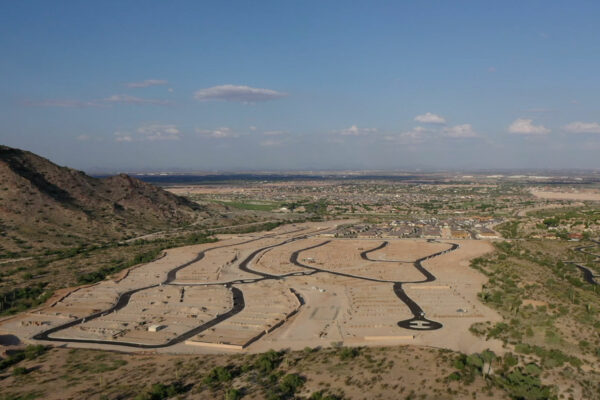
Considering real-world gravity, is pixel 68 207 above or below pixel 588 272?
above

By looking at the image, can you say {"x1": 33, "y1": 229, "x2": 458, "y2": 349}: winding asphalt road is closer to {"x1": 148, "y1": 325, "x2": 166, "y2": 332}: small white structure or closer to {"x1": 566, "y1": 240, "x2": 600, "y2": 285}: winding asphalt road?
{"x1": 148, "y1": 325, "x2": 166, "y2": 332}: small white structure

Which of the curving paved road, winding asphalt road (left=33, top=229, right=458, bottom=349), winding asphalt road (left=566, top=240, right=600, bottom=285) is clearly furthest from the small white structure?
winding asphalt road (left=566, top=240, right=600, bottom=285)

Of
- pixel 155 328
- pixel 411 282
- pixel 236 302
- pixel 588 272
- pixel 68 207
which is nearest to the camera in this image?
pixel 155 328

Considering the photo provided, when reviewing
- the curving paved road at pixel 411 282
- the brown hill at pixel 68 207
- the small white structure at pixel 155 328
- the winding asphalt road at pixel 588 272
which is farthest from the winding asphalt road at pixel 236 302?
the brown hill at pixel 68 207

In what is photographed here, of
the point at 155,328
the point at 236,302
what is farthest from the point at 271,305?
the point at 155,328

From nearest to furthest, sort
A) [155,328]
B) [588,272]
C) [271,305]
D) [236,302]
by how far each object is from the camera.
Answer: [155,328] → [271,305] → [236,302] → [588,272]

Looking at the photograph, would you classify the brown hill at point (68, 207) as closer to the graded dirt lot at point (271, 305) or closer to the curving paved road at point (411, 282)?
the graded dirt lot at point (271, 305)

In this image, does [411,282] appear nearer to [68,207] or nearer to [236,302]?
[236,302]
